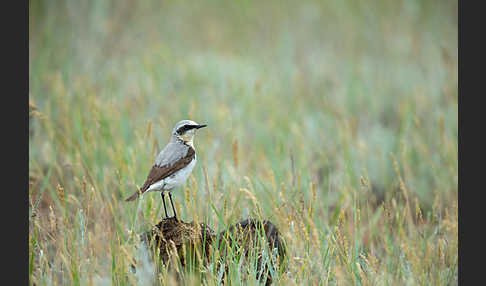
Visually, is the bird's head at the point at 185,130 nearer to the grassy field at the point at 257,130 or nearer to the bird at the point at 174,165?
the bird at the point at 174,165

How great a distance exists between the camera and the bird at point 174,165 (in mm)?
3271

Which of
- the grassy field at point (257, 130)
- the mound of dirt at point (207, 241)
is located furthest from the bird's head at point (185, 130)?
the mound of dirt at point (207, 241)

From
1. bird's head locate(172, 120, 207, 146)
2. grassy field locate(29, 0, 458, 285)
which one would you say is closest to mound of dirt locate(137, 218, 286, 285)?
grassy field locate(29, 0, 458, 285)

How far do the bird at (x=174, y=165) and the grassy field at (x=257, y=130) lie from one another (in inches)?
6.9

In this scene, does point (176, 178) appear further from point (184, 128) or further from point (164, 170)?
point (184, 128)

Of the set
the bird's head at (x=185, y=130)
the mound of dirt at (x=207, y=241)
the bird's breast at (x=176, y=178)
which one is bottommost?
the mound of dirt at (x=207, y=241)

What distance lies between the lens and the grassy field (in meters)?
3.56

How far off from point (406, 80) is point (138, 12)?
5.33 metres

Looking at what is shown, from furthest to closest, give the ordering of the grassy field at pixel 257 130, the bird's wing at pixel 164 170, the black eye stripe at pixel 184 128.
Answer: the grassy field at pixel 257 130
the black eye stripe at pixel 184 128
the bird's wing at pixel 164 170

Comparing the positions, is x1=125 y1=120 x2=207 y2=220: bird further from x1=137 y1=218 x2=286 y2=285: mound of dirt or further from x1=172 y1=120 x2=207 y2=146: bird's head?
x1=137 y1=218 x2=286 y2=285: mound of dirt

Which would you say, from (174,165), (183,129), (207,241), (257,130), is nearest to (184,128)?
(183,129)

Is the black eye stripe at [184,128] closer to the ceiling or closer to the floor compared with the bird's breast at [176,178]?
closer to the ceiling

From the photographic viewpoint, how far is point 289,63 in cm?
887

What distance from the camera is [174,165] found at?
3.30 meters
